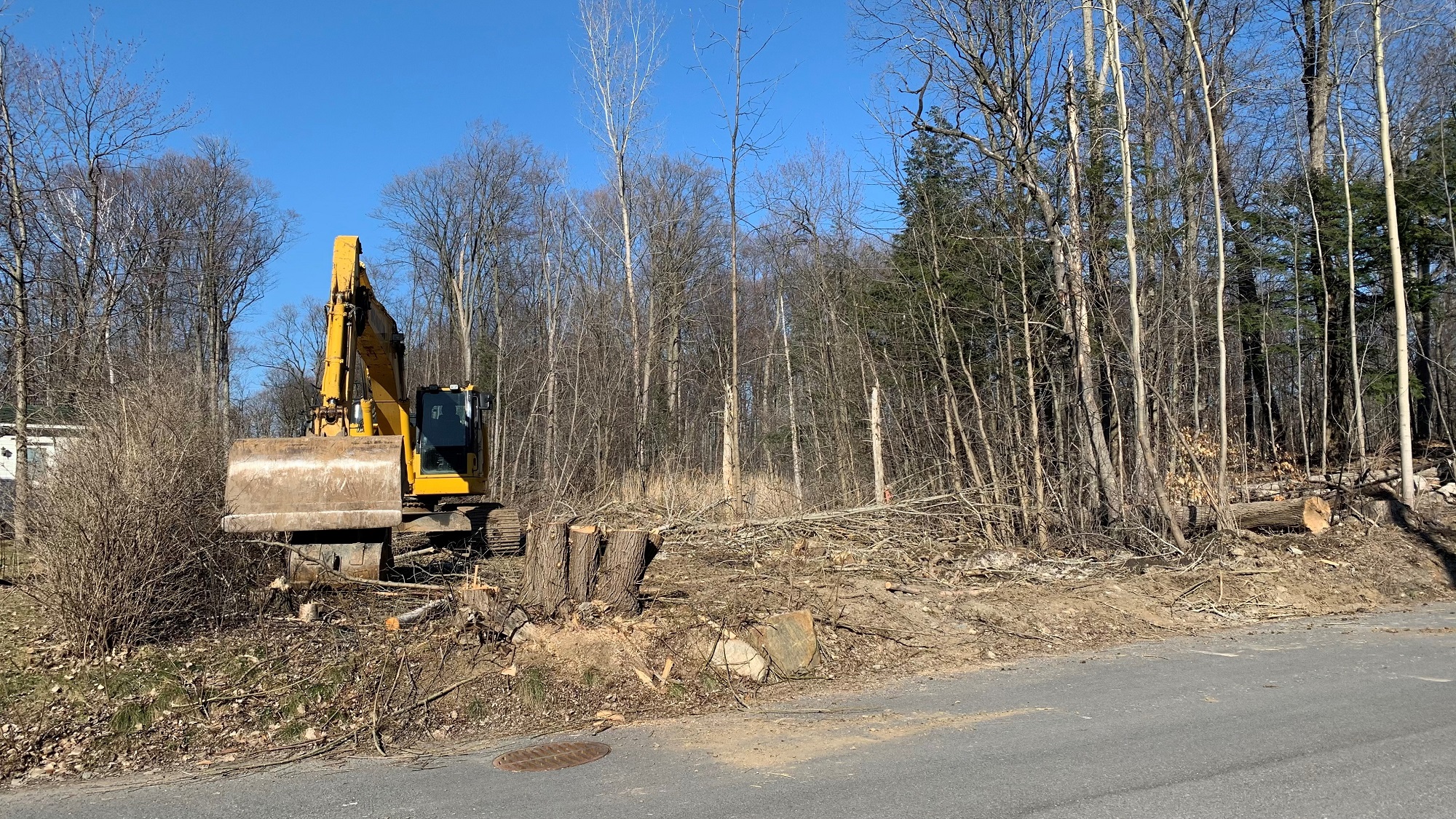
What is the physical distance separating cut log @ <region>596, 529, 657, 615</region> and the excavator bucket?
216cm

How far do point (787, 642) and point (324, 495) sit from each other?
450 centimetres

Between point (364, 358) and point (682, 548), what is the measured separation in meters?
4.87

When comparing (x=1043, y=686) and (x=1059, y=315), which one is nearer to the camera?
(x=1043, y=686)

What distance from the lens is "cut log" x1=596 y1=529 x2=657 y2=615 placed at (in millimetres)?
7973

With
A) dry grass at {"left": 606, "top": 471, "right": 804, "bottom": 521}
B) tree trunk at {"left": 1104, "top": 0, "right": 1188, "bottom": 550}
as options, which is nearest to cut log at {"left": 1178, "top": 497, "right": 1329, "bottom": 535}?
tree trunk at {"left": 1104, "top": 0, "right": 1188, "bottom": 550}

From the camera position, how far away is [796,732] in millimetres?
6258

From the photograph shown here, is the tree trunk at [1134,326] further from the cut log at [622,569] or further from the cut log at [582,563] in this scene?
the cut log at [582,563]

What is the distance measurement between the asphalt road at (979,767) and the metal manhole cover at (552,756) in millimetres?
117

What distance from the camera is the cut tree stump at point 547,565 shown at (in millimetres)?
7820

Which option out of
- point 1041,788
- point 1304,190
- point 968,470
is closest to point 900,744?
point 1041,788

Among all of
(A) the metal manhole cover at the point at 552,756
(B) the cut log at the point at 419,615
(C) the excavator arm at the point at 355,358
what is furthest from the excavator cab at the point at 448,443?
(A) the metal manhole cover at the point at 552,756

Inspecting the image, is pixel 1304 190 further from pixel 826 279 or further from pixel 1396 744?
pixel 1396 744

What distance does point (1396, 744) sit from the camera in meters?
5.54

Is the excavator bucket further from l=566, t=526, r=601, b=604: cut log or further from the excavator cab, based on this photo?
the excavator cab
